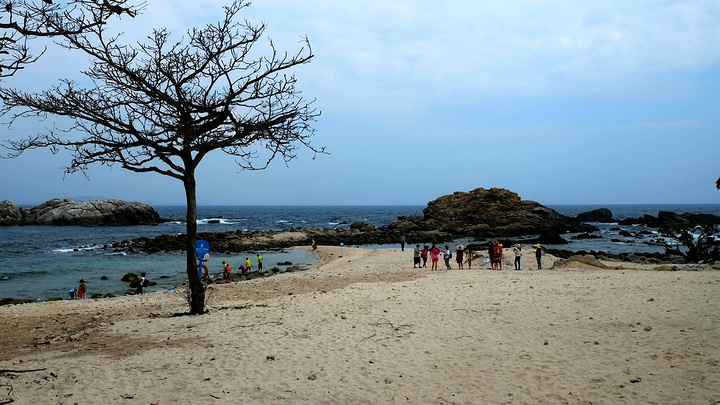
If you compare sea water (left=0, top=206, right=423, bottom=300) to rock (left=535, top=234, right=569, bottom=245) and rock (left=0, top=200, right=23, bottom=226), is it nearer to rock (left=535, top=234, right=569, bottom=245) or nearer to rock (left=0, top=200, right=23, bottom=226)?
rock (left=535, top=234, right=569, bottom=245)

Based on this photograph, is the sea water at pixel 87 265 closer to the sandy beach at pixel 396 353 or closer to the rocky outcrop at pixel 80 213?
the sandy beach at pixel 396 353

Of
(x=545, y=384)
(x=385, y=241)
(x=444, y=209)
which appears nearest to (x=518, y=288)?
(x=545, y=384)

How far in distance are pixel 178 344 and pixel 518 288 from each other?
9667 millimetres

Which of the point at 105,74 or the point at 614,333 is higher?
the point at 105,74

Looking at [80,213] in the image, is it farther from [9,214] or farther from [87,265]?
[87,265]

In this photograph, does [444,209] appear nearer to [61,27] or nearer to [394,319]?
[394,319]

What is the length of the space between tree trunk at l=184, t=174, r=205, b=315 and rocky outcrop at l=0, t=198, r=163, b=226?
80.0 meters

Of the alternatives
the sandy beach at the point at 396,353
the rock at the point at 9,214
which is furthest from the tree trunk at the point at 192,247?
the rock at the point at 9,214

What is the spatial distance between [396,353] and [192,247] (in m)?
5.26

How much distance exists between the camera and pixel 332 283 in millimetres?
20281

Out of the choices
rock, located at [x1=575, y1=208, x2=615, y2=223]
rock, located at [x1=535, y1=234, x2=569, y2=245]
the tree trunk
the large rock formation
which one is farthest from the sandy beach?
rock, located at [x1=575, y1=208, x2=615, y2=223]

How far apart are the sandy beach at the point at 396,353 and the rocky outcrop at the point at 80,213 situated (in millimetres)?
76891

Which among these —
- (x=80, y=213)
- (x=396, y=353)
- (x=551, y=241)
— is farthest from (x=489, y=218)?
(x=80, y=213)

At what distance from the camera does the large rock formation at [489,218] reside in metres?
A: 62.4
